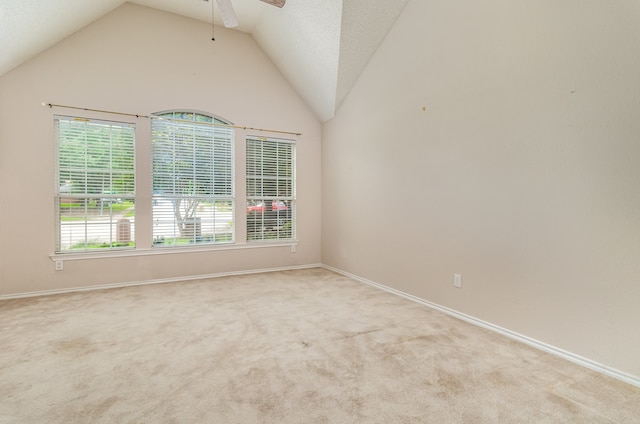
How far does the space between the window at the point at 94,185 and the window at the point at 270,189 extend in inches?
65.0

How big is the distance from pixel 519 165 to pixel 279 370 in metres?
2.36

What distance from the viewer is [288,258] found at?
17.0 feet

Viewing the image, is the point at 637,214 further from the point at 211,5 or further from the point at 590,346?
the point at 211,5

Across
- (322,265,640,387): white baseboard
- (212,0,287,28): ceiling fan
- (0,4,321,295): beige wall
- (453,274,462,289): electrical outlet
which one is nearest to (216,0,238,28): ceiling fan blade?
(212,0,287,28): ceiling fan

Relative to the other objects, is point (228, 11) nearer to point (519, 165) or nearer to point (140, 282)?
point (519, 165)

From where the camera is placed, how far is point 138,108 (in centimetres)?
413

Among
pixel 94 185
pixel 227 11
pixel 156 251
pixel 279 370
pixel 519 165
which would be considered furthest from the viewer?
pixel 156 251

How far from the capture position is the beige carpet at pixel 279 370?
5.22 ft

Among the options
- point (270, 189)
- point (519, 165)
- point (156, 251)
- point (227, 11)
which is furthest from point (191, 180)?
point (519, 165)

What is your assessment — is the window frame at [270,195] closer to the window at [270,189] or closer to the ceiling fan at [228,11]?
the window at [270,189]

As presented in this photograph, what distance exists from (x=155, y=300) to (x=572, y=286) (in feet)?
12.8

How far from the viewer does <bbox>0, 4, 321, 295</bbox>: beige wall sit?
358 cm

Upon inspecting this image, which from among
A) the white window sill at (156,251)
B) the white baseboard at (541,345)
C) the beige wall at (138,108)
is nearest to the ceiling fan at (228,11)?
the beige wall at (138,108)

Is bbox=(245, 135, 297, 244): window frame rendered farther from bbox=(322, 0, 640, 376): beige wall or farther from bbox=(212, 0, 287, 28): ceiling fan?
bbox=(212, 0, 287, 28): ceiling fan
